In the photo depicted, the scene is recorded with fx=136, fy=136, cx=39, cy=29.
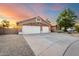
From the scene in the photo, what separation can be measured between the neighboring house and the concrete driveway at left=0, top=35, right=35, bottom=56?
0.19m

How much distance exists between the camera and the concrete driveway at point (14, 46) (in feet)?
7.59

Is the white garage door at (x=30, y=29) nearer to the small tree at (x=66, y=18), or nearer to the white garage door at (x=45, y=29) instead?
the white garage door at (x=45, y=29)

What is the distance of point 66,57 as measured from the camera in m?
2.33

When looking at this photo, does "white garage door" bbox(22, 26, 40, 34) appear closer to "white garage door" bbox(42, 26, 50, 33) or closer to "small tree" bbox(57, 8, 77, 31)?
"white garage door" bbox(42, 26, 50, 33)

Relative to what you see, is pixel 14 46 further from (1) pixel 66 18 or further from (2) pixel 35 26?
(1) pixel 66 18

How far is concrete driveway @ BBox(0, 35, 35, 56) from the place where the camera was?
7.59 ft

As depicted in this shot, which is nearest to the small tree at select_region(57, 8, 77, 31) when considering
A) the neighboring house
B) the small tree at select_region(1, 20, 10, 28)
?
the neighboring house

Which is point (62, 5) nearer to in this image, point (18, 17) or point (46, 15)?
point (46, 15)

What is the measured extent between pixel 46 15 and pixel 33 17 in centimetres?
24

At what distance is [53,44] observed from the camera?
2398 mm

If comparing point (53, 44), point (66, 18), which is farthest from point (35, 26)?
point (66, 18)

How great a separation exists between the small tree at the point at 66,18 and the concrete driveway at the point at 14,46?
2.44 feet

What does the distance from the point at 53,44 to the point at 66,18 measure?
0.53 meters

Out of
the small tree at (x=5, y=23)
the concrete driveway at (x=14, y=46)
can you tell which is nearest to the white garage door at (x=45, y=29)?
the concrete driveway at (x=14, y=46)
